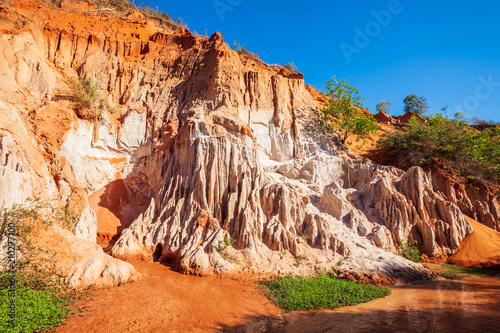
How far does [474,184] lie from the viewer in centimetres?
2047

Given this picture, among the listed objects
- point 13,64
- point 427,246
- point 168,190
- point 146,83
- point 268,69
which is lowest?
point 427,246

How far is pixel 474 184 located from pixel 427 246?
844cm

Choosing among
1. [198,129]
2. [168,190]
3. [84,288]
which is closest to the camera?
[84,288]

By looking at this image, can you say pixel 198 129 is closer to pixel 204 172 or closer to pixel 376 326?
pixel 204 172

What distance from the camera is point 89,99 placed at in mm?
18953

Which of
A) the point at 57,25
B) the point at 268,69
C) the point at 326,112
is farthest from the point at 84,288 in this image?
the point at 268,69

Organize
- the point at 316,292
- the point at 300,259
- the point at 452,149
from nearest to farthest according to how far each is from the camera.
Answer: the point at 316,292
the point at 300,259
the point at 452,149

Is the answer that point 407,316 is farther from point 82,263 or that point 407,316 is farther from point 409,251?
point 82,263

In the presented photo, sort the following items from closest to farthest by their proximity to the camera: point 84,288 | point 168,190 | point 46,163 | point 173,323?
point 173,323
point 84,288
point 46,163
point 168,190

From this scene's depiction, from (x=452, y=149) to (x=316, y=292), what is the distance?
58.8 ft

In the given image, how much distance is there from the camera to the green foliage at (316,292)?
9.28m

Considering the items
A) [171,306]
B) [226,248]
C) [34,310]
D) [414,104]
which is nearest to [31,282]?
[34,310]

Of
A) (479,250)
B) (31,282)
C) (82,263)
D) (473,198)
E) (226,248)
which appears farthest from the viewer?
(473,198)

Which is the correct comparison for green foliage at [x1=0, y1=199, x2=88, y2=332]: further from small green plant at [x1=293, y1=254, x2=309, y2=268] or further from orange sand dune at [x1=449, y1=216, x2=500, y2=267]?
orange sand dune at [x1=449, y1=216, x2=500, y2=267]
